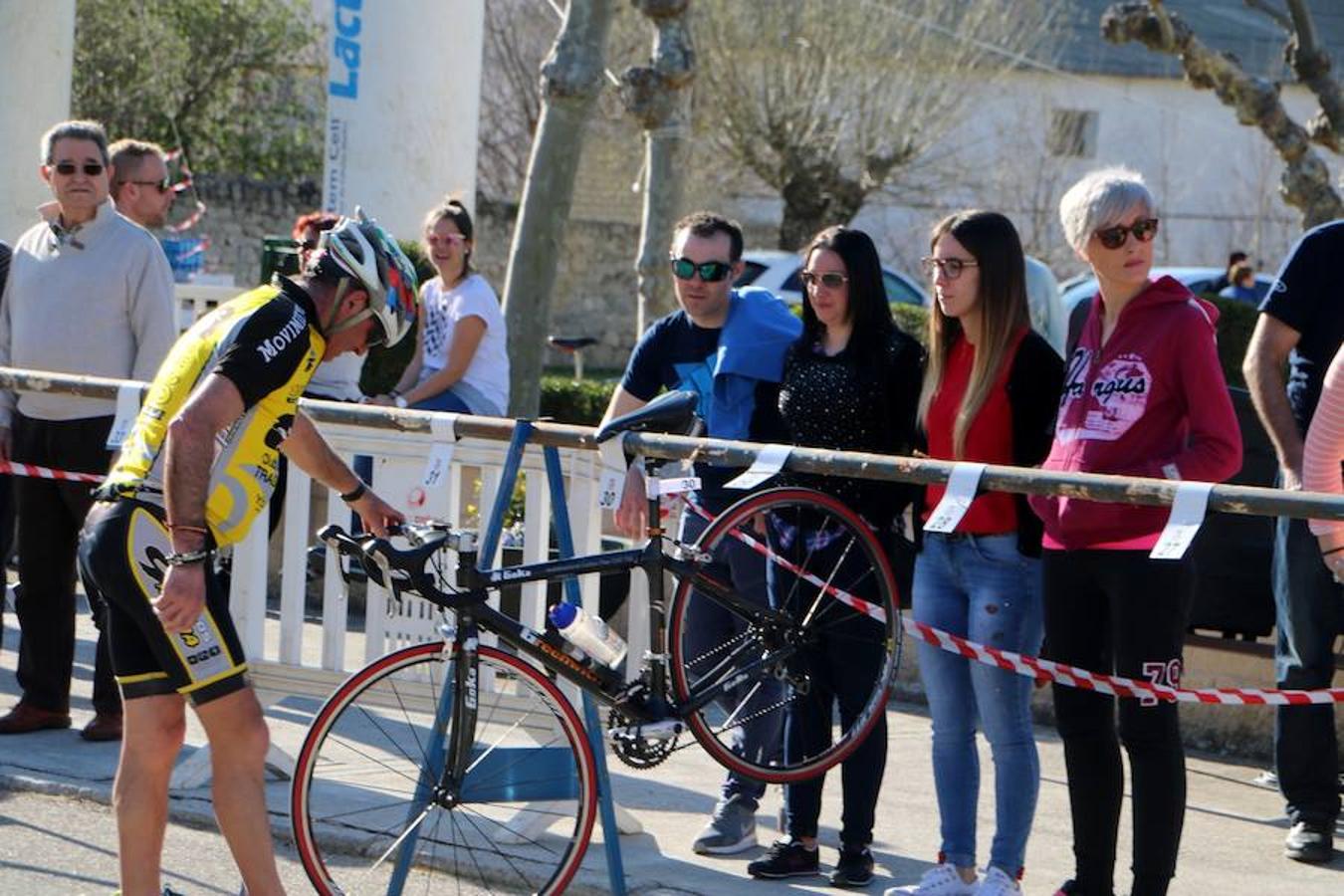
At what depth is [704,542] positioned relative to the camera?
18.2 ft

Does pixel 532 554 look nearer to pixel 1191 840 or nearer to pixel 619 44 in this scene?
pixel 1191 840

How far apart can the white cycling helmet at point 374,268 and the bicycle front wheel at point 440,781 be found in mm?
850

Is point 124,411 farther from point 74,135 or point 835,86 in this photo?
point 835,86

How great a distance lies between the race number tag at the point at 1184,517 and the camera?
4.75 m

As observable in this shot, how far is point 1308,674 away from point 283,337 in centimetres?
351

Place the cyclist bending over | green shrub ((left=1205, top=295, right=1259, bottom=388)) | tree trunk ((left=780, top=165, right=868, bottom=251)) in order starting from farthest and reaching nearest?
tree trunk ((left=780, top=165, right=868, bottom=251)), green shrub ((left=1205, top=295, right=1259, bottom=388)), the cyclist bending over

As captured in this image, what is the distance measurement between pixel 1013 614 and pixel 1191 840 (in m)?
1.58

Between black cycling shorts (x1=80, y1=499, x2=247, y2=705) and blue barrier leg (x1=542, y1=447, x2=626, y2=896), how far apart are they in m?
0.98

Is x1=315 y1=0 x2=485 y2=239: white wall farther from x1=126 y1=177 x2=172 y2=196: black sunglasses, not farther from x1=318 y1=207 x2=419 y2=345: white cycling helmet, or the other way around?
x1=318 y1=207 x2=419 y2=345: white cycling helmet

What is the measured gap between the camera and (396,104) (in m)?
14.1

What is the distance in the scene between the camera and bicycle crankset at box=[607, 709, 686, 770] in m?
5.36

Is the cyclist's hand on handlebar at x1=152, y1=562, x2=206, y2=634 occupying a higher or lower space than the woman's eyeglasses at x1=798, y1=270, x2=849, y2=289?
lower

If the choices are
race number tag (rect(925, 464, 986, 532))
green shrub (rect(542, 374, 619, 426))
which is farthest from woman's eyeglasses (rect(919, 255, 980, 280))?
green shrub (rect(542, 374, 619, 426))

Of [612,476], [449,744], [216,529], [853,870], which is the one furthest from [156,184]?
[853,870]
